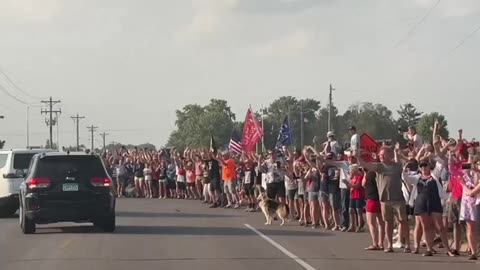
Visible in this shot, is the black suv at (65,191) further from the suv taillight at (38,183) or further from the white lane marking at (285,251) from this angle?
the white lane marking at (285,251)

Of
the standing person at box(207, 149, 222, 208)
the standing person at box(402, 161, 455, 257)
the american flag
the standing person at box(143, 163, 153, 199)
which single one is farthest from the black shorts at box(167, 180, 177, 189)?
the standing person at box(402, 161, 455, 257)

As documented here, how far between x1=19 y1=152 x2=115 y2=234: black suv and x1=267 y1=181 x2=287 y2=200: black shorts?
23.1 ft

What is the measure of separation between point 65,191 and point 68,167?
58 centimetres

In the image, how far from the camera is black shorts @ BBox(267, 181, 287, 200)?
82.8 ft

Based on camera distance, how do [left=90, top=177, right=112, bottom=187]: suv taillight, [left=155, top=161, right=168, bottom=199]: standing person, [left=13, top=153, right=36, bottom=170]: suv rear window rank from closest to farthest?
1. [left=90, top=177, right=112, bottom=187]: suv taillight
2. [left=13, top=153, right=36, bottom=170]: suv rear window
3. [left=155, top=161, right=168, bottom=199]: standing person

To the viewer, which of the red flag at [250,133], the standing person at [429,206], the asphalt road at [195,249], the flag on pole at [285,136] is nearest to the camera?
the asphalt road at [195,249]

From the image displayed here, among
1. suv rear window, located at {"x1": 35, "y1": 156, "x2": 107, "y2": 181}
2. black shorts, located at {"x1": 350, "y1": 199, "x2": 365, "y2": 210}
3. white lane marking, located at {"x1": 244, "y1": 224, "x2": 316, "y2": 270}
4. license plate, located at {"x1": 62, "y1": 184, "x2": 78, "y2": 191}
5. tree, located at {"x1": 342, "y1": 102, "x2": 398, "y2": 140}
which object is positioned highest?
tree, located at {"x1": 342, "y1": 102, "x2": 398, "y2": 140}

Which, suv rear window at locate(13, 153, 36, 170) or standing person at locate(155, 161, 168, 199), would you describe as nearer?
suv rear window at locate(13, 153, 36, 170)

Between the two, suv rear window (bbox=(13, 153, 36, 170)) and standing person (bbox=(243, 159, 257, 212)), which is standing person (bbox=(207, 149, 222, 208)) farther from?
suv rear window (bbox=(13, 153, 36, 170))

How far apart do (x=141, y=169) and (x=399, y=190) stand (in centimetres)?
2405

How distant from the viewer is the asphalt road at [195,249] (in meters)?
13.9

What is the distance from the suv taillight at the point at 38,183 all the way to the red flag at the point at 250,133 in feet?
56.7

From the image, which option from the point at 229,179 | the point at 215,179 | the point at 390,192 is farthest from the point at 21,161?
the point at 390,192

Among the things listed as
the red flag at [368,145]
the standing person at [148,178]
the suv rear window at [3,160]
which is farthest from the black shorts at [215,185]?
the red flag at [368,145]
